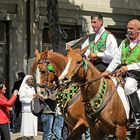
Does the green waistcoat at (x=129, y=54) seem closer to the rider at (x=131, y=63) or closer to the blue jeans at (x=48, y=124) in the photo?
the rider at (x=131, y=63)

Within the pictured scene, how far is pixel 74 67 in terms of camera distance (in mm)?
A: 7820

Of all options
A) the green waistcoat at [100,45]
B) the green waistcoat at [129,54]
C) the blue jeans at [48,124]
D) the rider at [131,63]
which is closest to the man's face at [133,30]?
the rider at [131,63]

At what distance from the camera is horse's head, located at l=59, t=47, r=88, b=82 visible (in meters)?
7.75

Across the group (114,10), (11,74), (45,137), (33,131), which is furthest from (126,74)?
(114,10)

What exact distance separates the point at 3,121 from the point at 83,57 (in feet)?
14.5

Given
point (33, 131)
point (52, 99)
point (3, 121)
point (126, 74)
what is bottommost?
point (33, 131)

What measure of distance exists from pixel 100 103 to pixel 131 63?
909 millimetres

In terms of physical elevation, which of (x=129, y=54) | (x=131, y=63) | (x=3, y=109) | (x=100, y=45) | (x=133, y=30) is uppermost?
(x=133, y=30)

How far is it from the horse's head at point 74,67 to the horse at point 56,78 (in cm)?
148

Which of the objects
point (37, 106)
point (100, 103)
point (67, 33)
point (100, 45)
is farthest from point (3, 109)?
point (67, 33)

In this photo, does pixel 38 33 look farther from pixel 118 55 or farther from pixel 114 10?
pixel 118 55

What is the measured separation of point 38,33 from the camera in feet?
67.8

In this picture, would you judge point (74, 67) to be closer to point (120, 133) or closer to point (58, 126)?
point (120, 133)

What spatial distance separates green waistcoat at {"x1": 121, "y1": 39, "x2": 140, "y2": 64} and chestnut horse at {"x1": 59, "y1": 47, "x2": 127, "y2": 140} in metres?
0.55
